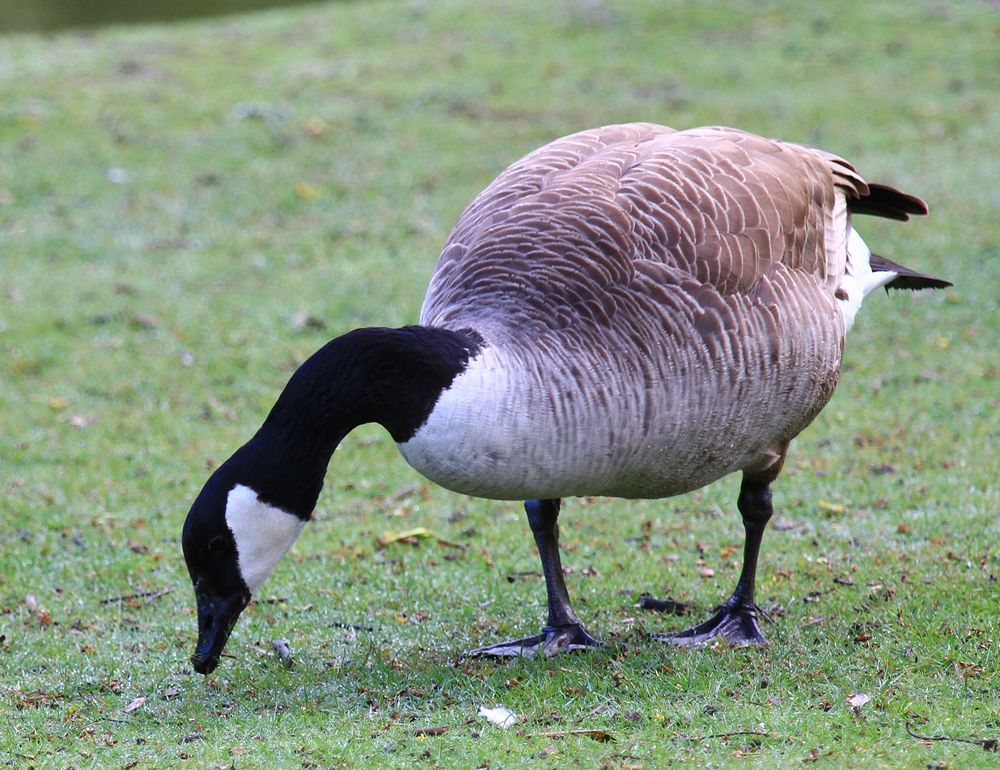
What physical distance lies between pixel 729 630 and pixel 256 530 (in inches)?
86.0

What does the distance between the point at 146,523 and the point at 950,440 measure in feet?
16.4

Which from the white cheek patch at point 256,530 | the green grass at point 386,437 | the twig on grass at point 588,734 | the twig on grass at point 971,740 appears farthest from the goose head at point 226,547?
the twig on grass at point 971,740

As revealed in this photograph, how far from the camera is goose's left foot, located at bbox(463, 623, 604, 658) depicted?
545 centimetres

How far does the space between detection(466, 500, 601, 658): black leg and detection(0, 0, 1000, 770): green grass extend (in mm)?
155

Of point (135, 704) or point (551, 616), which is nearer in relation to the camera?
point (135, 704)

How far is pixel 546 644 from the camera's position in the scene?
5.50 metres

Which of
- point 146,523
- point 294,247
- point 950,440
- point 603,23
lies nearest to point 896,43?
point 603,23

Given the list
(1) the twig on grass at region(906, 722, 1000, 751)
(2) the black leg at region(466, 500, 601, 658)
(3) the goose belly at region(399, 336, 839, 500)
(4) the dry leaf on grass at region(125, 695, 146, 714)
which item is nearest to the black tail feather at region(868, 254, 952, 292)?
(3) the goose belly at region(399, 336, 839, 500)

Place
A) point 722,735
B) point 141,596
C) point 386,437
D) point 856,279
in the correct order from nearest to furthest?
point 722,735
point 856,279
point 141,596
point 386,437

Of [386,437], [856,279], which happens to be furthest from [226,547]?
[386,437]

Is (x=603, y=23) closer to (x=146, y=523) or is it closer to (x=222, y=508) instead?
(x=146, y=523)

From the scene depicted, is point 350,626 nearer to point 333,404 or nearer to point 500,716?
point 500,716

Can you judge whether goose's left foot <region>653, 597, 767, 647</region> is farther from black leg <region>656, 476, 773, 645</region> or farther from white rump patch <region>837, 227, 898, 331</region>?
white rump patch <region>837, 227, 898, 331</region>

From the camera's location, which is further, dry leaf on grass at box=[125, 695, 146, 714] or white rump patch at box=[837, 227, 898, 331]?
white rump patch at box=[837, 227, 898, 331]
